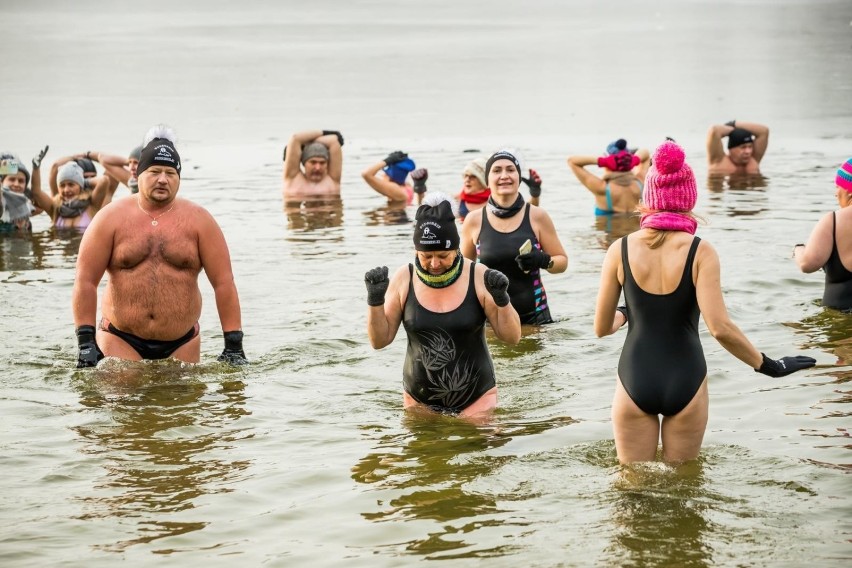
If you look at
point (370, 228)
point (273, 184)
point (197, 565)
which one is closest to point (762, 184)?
point (370, 228)

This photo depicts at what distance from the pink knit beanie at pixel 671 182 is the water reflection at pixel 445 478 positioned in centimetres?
171

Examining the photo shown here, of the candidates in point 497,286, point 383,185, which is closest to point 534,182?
point 383,185

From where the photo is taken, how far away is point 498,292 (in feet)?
22.4

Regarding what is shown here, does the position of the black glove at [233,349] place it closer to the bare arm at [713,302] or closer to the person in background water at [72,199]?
the bare arm at [713,302]

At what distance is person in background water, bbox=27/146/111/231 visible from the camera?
1494cm

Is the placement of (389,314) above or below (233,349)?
above

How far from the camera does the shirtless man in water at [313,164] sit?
16.9 meters

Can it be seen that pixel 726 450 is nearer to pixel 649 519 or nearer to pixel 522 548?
pixel 649 519

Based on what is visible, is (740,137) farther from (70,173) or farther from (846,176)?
(70,173)

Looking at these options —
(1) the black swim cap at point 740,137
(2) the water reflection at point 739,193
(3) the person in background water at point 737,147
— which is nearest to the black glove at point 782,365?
(2) the water reflection at point 739,193

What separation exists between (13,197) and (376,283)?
9777 millimetres

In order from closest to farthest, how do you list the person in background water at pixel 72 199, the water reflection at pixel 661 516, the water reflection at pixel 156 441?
the water reflection at pixel 661 516
the water reflection at pixel 156 441
the person in background water at pixel 72 199

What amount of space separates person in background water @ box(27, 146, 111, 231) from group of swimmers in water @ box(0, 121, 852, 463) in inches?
116

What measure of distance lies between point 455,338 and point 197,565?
7.57 feet
